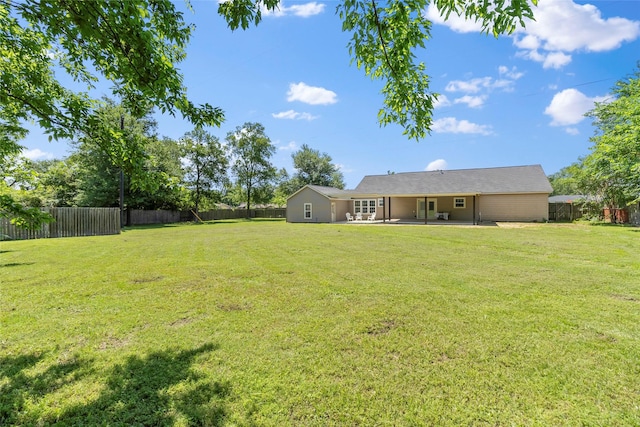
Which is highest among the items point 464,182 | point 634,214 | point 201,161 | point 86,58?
point 201,161

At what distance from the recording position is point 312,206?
28094mm

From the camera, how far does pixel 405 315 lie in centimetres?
400

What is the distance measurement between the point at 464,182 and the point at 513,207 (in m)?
4.01

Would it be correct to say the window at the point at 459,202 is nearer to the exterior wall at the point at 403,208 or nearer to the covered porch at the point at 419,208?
the covered porch at the point at 419,208

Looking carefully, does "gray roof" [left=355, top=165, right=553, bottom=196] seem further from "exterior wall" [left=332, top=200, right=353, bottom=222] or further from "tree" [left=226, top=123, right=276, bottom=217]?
"tree" [left=226, top=123, right=276, bottom=217]

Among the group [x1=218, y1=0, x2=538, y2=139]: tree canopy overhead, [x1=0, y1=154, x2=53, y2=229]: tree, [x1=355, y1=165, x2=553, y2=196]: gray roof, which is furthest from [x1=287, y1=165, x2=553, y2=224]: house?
[x1=0, y1=154, x2=53, y2=229]: tree

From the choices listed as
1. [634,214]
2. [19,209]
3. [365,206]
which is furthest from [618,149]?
[19,209]

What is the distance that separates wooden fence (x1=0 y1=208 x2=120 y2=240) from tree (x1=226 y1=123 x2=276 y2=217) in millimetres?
25250

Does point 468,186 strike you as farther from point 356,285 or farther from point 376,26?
point 376,26

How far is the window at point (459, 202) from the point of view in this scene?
81.3 ft

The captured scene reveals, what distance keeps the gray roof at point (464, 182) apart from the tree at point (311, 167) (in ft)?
78.9

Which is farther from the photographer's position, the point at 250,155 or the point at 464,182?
the point at 250,155

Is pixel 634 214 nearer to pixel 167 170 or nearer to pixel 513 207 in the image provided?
pixel 513 207

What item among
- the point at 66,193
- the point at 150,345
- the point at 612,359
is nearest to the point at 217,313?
the point at 150,345
